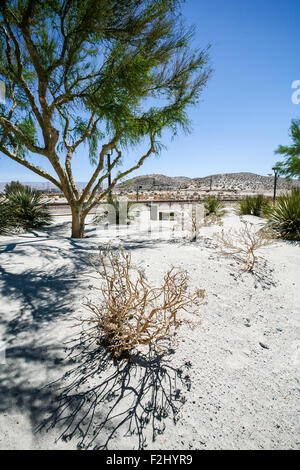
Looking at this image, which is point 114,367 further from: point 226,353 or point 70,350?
point 226,353

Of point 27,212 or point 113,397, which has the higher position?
point 27,212

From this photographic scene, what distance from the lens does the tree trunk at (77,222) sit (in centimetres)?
729

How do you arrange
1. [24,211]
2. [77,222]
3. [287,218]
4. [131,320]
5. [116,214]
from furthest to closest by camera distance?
[116,214], [24,211], [287,218], [77,222], [131,320]

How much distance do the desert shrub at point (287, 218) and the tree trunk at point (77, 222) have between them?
6.17 meters

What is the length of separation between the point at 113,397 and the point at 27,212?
8875 millimetres

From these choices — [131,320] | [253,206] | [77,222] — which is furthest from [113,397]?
[253,206]

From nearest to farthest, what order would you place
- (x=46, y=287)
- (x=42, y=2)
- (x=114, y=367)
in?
(x=114, y=367) → (x=46, y=287) → (x=42, y=2)

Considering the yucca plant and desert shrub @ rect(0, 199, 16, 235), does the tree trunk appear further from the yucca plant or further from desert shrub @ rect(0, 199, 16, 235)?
the yucca plant

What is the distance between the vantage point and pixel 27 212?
9367 millimetres

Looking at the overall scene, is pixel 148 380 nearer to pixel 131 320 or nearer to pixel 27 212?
pixel 131 320

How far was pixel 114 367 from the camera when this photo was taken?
7.50ft

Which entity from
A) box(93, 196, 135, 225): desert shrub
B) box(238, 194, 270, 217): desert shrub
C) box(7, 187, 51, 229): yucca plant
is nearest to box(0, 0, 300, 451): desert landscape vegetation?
box(7, 187, 51, 229): yucca plant
